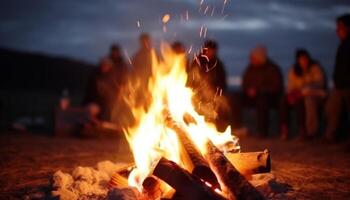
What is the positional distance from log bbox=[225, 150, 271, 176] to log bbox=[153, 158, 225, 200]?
855mm

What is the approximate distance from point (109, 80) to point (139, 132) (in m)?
5.90

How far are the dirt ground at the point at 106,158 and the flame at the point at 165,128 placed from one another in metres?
0.92

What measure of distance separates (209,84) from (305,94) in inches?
106

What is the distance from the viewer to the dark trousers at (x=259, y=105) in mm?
10852

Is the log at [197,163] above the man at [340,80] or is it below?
Result: below

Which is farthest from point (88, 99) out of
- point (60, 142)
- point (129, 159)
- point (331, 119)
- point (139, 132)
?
point (139, 132)

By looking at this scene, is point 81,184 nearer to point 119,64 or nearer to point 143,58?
point 143,58

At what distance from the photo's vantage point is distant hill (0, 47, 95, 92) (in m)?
24.7

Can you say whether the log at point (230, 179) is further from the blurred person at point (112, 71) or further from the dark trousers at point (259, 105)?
the blurred person at point (112, 71)

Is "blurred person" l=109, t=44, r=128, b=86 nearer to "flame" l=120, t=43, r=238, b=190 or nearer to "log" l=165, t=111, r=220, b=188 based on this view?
"flame" l=120, t=43, r=238, b=190

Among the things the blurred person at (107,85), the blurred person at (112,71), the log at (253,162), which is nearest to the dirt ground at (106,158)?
the log at (253,162)

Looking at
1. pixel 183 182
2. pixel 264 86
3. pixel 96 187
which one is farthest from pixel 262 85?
pixel 183 182

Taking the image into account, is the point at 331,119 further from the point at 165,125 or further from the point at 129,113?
the point at 165,125

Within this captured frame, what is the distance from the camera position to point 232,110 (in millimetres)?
11227
